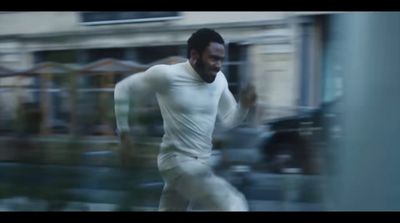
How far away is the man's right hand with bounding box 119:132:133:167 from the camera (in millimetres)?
2281

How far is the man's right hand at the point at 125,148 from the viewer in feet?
7.48

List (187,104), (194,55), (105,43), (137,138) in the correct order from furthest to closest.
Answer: (194,55) → (187,104) → (105,43) → (137,138)

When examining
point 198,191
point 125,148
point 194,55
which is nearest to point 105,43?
point 194,55

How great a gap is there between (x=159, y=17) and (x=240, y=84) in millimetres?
820

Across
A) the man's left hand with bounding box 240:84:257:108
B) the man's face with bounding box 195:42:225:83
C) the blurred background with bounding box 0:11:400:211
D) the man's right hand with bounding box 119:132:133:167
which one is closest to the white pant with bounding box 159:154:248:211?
the blurred background with bounding box 0:11:400:211

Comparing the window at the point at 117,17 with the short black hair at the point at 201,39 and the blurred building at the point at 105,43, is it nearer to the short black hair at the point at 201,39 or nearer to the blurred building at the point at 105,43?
the blurred building at the point at 105,43

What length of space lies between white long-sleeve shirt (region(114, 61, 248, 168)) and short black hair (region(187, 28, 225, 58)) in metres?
0.09

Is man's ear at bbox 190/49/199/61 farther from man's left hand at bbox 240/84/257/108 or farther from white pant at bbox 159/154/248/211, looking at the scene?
white pant at bbox 159/154/248/211

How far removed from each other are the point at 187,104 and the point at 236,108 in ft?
0.71

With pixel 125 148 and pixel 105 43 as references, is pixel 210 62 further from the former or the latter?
pixel 125 148

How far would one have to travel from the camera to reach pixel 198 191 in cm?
238

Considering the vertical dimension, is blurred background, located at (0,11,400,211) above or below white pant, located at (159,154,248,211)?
above

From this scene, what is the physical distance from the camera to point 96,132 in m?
2.33
